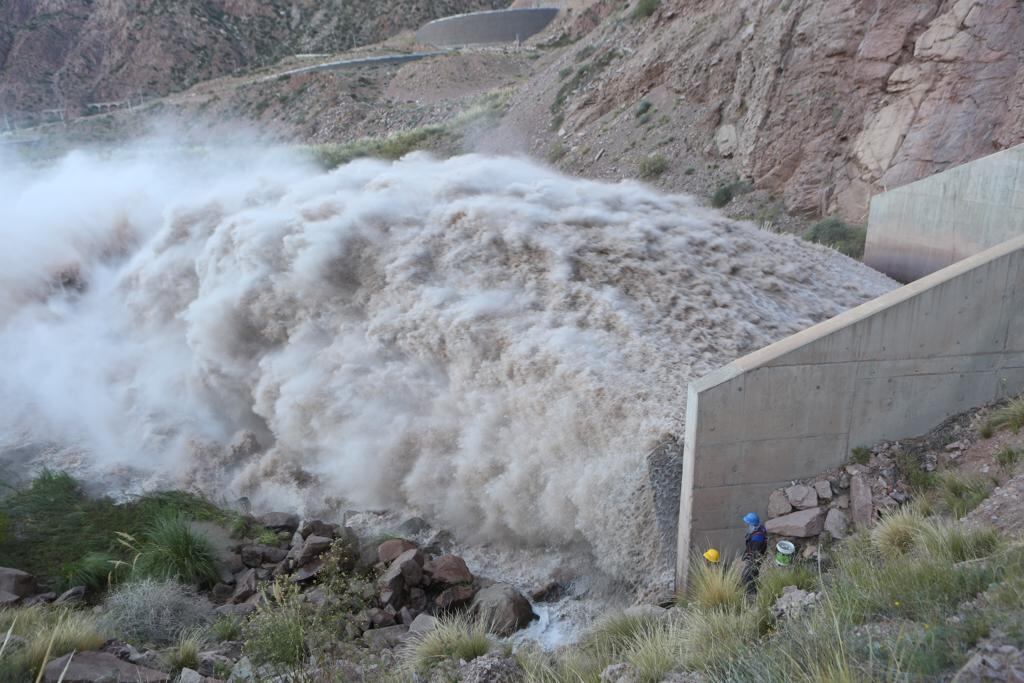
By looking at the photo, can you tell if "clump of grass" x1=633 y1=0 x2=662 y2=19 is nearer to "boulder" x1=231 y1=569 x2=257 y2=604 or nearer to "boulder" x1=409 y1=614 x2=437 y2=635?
"boulder" x1=231 y1=569 x2=257 y2=604

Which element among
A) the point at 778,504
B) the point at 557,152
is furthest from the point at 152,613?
the point at 557,152

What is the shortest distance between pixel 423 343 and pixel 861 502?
18.1 ft

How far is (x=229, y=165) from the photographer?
878 inches

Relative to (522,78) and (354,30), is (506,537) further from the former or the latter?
(354,30)

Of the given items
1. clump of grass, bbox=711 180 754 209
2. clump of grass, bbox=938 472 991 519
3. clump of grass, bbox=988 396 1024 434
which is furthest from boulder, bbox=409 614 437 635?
clump of grass, bbox=711 180 754 209

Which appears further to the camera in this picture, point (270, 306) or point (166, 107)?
point (166, 107)

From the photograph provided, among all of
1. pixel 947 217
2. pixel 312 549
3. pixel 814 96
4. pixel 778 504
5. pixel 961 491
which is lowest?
pixel 312 549

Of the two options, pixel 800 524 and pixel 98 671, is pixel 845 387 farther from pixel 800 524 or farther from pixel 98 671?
pixel 98 671

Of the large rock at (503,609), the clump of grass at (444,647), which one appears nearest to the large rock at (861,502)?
the large rock at (503,609)

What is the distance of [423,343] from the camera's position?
1043cm

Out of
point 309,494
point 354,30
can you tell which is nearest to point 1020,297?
point 309,494

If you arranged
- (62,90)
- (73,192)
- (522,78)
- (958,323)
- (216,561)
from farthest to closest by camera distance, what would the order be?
(62,90)
(522,78)
(73,192)
(216,561)
(958,323)

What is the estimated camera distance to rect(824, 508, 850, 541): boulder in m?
6.79

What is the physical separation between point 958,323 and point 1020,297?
2.10 feet
